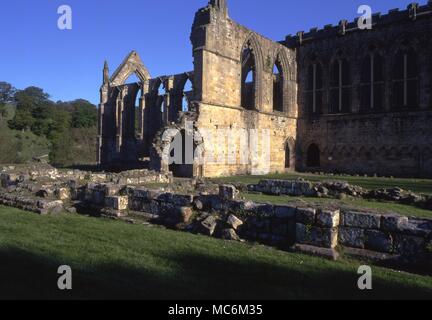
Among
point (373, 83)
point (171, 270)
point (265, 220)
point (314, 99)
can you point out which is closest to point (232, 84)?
point (314, 99)

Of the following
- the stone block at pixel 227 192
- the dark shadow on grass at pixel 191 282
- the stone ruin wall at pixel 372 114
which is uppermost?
the stone ruin wall at pixel 372 114

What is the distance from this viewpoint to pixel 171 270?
201 inches

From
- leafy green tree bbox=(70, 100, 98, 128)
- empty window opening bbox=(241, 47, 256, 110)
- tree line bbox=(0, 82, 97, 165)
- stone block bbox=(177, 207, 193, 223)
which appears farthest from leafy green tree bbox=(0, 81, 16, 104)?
stone block bbox=(177, 207, 193, 223)

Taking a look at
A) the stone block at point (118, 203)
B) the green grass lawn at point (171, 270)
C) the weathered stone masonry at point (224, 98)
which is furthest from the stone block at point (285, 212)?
the weathered stone masonry at point (224, 98)

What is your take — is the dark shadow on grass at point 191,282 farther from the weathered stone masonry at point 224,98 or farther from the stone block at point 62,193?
the weathered stone masonry at point 224,98

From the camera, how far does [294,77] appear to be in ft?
91.4

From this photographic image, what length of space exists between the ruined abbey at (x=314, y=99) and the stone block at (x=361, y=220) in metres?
14.8

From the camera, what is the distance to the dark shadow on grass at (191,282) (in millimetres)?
4320

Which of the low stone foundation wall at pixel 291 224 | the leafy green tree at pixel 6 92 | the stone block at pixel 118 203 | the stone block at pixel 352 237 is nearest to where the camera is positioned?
the low stone foundation wall at pixel 291 224

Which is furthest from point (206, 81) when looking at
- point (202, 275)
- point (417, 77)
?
point (202, 275)

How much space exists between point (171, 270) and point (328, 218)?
250cm
